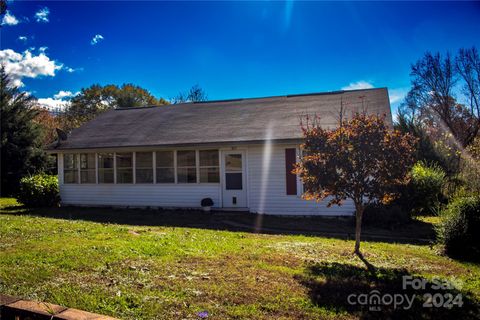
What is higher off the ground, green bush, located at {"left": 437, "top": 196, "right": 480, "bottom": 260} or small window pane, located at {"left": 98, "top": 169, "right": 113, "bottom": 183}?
small window pane, located at {"left": 98, "top": 169, "right": 113, "bottom": 183}

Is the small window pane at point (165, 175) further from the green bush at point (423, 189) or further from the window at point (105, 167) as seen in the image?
the green bush at point (423, 189)

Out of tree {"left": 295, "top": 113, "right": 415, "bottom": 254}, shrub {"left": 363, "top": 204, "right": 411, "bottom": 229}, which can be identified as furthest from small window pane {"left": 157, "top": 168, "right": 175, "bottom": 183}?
tree {"left": 295, "top": 113, "right": 415, "bottom": 254}

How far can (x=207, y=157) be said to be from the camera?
14.5 meters

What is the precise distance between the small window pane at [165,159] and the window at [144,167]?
0.39 meters

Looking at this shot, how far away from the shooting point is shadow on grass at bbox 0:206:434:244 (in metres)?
9.95

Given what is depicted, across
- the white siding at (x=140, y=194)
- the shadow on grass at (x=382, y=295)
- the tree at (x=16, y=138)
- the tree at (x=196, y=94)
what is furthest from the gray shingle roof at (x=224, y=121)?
the tree at (x=196, y=94)

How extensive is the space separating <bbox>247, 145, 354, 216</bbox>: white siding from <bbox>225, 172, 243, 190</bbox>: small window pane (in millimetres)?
558

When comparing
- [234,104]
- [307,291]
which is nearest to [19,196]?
[234,104]

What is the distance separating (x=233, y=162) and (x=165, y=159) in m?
3.10

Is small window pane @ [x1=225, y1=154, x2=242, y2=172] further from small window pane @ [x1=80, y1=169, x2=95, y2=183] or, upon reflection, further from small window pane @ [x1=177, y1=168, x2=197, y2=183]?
small window pane @ [x1=80, y1=169, x2=95, y2=183]

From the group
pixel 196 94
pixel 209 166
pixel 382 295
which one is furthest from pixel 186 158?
pixel 196 94

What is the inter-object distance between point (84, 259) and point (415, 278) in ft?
18.1

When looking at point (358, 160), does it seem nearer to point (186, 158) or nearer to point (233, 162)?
point (233, 162)

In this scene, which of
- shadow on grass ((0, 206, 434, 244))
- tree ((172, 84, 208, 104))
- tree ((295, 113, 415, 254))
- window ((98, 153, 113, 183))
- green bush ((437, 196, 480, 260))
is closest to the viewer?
tree ((295, 113, 415, 254))
